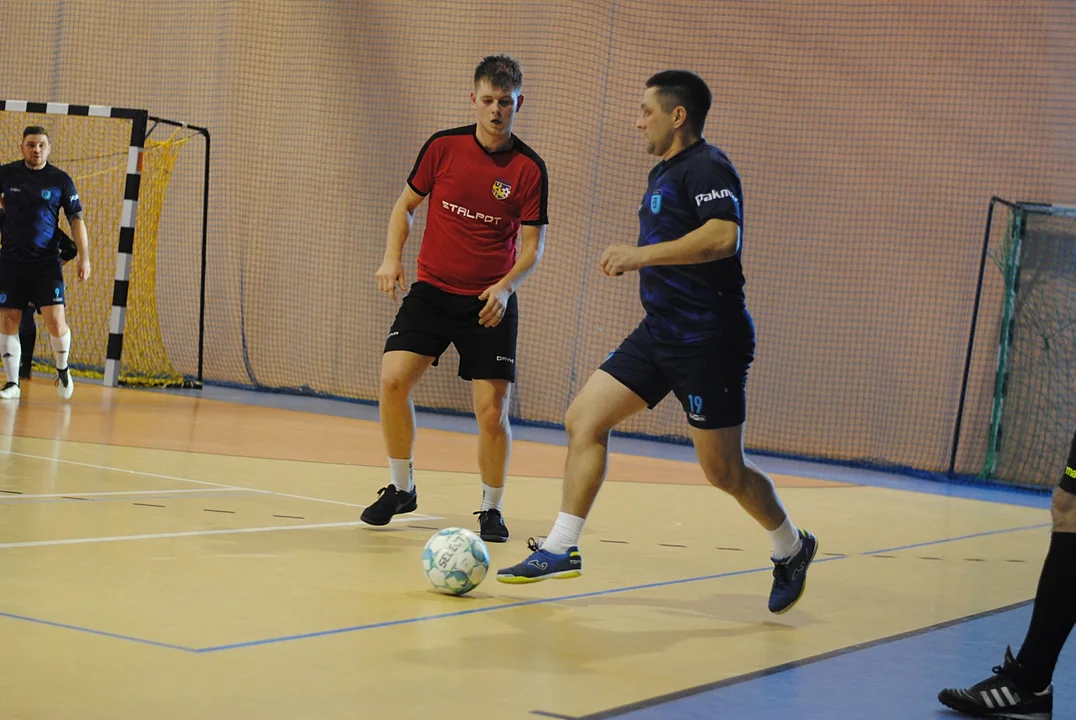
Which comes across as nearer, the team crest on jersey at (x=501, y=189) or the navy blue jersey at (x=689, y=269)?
the navy blue jersey at (x=689, y=269)

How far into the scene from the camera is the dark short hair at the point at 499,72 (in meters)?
5.59

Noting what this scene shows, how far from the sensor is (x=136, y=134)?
12727mm

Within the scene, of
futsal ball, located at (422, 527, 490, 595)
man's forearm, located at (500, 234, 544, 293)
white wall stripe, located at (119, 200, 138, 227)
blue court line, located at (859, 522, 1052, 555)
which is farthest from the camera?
white wall stripe, located at (119, 200, 138, 227)

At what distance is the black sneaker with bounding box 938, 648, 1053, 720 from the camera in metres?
3.54

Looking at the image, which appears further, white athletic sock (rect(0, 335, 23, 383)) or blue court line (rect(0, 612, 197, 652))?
white athletic sock (rect(0, 335, 23, 383))

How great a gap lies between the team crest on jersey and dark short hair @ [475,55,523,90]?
0.43m

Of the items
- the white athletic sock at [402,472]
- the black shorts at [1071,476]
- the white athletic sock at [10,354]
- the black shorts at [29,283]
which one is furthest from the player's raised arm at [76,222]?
the black shorts at [1071,476]

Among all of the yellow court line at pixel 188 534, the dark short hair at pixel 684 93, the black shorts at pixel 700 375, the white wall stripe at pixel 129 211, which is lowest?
the yellow court line at pixel 188 534

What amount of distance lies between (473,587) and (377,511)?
1498 millimetres

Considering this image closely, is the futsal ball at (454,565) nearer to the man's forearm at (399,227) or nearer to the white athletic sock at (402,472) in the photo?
the white athletic sock at (402,472)

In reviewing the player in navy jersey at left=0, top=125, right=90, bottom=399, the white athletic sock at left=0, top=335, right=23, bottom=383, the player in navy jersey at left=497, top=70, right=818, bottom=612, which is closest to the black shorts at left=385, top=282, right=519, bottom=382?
the player in navy jersey at left=497, top=70, right=818, bottom=612

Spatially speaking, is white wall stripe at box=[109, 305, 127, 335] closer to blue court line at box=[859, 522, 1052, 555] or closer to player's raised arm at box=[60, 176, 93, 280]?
player's raised arm at box=[60, 176, 93, 280]

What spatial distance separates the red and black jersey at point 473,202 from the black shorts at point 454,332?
0.07 m

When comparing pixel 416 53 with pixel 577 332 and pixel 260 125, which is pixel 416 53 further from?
pixel 577 332
